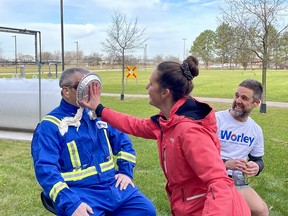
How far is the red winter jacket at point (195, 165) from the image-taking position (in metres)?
1.78

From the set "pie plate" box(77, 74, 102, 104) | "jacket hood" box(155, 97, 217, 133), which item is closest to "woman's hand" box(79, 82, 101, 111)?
"pie plate" box(77, 74, 102, 104)

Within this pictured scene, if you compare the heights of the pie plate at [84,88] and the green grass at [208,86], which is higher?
the pie plate at [84,88]

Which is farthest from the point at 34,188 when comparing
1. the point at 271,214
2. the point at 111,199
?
the point at 271,214

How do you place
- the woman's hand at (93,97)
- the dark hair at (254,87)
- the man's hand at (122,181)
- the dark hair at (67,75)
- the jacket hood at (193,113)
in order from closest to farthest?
the jacket hood at (193,113)
the woman's hand at (93,97)
the dark hair at (67,75)
the man's hand at (122,181)
the dark hair at (254,87)

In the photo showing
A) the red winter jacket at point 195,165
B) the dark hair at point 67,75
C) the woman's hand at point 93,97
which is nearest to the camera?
the red winter jacket at point 195,165

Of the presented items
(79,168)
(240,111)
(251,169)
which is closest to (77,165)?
(79,168)

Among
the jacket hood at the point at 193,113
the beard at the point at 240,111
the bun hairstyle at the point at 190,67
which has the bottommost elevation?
the beard at the point at 240,111

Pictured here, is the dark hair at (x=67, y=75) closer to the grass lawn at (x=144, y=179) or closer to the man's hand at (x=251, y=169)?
the man's hand at (x=251, y=169)

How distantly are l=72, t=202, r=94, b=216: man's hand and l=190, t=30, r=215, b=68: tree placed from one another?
2881 inches

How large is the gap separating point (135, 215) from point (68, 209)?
56 centimetres

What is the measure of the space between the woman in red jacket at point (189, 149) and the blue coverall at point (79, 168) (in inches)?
26.5

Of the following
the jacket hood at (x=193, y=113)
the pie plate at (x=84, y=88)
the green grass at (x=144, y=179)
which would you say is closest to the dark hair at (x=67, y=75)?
the pie plate at (x=84, y=88)

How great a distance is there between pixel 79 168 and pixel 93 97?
1.77 ft

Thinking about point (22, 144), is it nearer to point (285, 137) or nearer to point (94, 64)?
point (285, 137)
